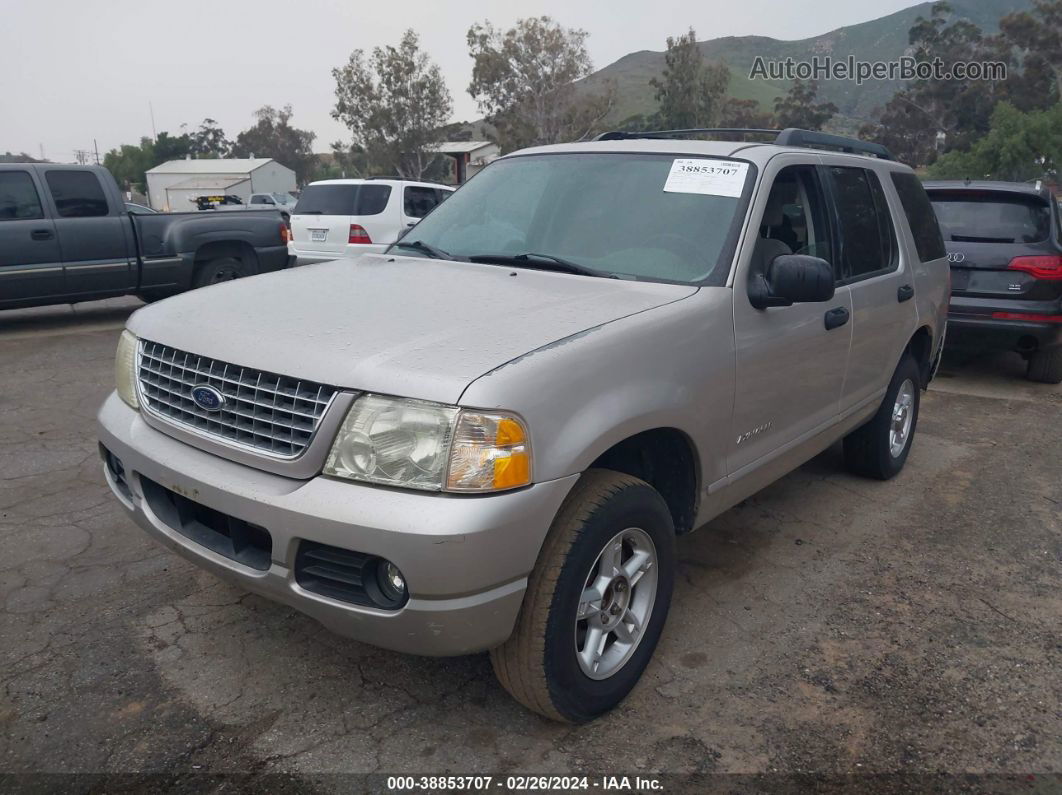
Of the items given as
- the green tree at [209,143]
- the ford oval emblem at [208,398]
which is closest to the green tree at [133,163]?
the green tree at [209,143]

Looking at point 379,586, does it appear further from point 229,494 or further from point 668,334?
point 668,334

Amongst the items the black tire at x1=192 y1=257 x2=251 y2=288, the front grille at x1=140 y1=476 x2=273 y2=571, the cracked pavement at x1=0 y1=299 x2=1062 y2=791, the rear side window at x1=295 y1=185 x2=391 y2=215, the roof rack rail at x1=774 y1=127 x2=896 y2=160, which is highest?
the roof rack rail at x1=774 y1=127 x2=896 y2=160

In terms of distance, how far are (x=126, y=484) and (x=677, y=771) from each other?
2079 millimetres

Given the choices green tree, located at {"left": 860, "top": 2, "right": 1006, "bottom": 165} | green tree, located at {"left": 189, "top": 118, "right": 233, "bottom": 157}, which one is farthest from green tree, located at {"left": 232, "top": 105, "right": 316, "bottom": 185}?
green tree, located at {"left": 860, "top": 2, "right": 1006, "bottom": 165}

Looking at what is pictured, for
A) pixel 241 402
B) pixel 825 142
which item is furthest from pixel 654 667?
pixel 825 142

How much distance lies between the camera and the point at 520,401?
2271 mm

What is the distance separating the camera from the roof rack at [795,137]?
4.02 meters

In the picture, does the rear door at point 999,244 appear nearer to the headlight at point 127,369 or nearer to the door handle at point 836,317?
the door handle at point 836,317

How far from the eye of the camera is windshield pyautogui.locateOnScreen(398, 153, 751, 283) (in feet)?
10.8

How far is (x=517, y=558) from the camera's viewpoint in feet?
7.57

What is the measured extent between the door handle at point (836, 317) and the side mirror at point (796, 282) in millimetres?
598

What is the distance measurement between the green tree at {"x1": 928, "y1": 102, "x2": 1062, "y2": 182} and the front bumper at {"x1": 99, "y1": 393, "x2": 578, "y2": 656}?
34.7 m

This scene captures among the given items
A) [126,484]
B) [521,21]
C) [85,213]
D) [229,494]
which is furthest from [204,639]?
[521,21]

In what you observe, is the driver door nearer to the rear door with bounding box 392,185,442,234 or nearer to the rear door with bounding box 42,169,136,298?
the rear door with bounding box 42,169,136,298
